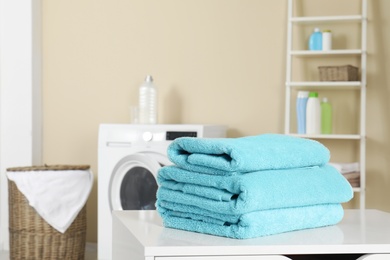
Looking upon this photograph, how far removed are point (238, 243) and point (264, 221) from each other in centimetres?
9

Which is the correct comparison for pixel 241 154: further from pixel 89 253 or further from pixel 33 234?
pixel 89 253

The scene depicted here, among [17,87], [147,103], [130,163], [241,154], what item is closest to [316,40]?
[147,103]

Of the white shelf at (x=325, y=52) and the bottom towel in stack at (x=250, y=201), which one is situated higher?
the white shelf at (x=325, y=52)

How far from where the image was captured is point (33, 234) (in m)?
3.97

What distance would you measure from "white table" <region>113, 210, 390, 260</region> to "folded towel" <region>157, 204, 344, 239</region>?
0.6 inches

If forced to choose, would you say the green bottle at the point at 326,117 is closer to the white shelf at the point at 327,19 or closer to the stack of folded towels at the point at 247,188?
the white shelf at the point at 327,19

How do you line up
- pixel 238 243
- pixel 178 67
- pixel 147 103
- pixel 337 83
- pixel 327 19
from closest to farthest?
1. pixel 238 243
2. pixel 337 83
3. pixel 327 19
4. pixel 147 103
5. pixel 178 67

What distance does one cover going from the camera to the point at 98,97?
14.8 feet

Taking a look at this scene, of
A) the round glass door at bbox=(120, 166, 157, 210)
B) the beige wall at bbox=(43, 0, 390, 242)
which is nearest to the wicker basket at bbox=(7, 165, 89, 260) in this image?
the round glass door at bbox=(120, 166, 157, 210)

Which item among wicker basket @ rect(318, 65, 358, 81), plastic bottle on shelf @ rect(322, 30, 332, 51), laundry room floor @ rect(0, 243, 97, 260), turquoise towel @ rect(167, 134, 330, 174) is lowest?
laundry room floor @ rect(0, 243, 97, 260)

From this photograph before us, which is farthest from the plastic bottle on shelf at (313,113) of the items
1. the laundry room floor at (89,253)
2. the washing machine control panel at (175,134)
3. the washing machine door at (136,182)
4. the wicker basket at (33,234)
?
the laundry room floor at (89,253)

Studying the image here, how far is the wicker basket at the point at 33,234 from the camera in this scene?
3.97m

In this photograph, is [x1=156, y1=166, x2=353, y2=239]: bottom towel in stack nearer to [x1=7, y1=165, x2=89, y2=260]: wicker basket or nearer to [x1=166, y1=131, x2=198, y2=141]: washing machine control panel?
[x1=166, y1=131, x2=198, y2=141]: washing machine control panel

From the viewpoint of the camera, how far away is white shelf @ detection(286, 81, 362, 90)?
3.83m
